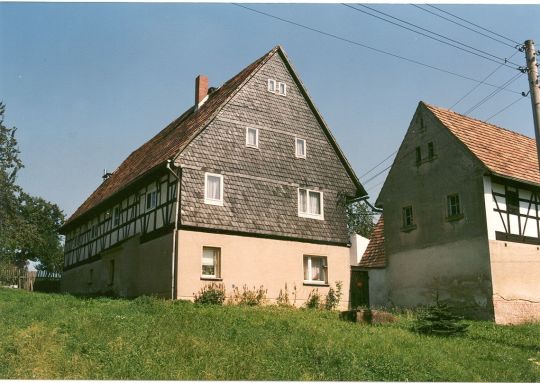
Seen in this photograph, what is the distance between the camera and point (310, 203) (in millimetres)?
26656

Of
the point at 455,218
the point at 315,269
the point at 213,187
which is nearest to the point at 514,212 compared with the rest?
the point at 455,218

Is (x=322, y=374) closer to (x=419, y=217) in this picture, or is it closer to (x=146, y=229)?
(x=146, y=229)

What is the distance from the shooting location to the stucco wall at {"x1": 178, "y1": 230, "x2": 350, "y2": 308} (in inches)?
867

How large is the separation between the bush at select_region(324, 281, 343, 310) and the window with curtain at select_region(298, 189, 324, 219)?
3.36 meters

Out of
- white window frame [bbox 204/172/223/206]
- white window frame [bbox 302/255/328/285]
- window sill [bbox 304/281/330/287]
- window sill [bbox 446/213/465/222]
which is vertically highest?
white window frame [bbox 204/172/223/206]

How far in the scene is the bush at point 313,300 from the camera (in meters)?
24.7

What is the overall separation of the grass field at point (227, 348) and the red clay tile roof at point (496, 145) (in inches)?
368

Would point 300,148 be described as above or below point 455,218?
above

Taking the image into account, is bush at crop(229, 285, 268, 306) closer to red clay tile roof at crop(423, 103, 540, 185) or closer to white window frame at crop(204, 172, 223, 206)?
white window frame at crop(204, 172, 223, 206)

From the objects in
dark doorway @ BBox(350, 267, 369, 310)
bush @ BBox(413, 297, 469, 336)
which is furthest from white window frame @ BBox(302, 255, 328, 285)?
bush @ BBox(413, 297, 469, 336)

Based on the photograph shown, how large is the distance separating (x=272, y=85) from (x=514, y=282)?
556 inches

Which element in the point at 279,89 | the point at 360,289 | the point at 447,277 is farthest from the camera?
the point at 360,289

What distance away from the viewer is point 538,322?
79.5 ft

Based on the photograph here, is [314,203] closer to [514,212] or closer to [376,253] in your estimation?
[376,253]
